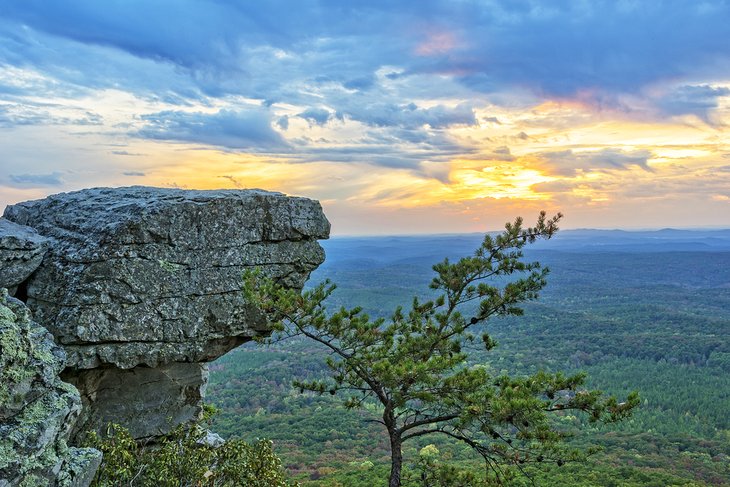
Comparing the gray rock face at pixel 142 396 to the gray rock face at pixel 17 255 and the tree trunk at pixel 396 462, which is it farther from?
the tree trunk at pixel 396 462

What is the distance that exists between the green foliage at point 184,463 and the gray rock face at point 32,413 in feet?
4.06

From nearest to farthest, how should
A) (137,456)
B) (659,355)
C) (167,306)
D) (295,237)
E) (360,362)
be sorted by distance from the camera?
(137,456) < (167,306) < (360,362) < (295,237) < (659,355)

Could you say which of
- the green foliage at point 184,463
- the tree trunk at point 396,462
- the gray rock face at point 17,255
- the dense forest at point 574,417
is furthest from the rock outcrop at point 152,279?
the dense forest at point 574,417

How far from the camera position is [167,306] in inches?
392

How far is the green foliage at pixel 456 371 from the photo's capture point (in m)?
9.15

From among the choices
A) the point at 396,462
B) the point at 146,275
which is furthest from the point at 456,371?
the point at 146,275

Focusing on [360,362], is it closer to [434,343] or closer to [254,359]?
[434,343]

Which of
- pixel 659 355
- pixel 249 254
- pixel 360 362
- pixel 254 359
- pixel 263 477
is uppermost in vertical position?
pixel 249 254

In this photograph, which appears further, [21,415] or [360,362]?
[360,362]

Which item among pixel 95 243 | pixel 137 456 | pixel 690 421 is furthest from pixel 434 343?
pixel 690 421

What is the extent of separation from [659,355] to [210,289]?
117649 mm

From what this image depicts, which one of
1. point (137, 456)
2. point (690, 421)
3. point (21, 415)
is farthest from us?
point (690, 421)

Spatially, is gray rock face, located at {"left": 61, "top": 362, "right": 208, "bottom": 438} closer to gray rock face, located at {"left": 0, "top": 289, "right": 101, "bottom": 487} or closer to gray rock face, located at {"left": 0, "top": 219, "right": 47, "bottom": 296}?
gray rock face, located at {"left": 0, "top": 219, "right": 47, "bottom": 296}

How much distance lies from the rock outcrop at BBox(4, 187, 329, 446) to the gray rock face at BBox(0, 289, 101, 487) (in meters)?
2.00
